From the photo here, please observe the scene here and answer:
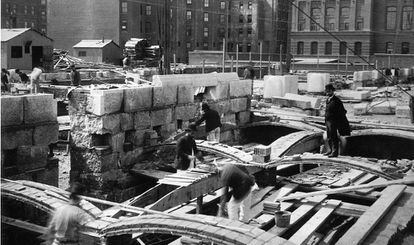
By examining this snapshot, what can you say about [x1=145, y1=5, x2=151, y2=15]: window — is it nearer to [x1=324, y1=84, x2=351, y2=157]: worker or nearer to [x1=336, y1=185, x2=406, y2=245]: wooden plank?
[x1=324, y1=84, x2=351, y2=157]: worker

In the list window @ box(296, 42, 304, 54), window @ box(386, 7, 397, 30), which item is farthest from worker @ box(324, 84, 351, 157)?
window @ box(296, 42, 304, 54)

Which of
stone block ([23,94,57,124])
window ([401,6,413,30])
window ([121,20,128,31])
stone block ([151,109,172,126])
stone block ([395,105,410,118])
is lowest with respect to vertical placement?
stone block ([395,105,410,118])

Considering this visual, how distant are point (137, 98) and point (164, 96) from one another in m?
1.27

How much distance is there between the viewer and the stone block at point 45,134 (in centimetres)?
1173

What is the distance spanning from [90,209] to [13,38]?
36.8 metres

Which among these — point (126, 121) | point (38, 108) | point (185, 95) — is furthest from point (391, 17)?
point (38, 108)

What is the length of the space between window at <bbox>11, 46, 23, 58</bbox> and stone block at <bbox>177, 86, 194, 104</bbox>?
3034 centimetres

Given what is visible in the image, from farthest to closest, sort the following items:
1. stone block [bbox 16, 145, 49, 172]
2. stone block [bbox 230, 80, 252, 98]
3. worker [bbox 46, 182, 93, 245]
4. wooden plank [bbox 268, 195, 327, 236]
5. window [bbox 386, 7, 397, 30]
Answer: window [bbox 386, 7, 397, 30]
stone block [bbox 230, 80, 252, 98]
stone block [bbox 16, 145, 49, 172]
wooden plank [bbox 268, 195, 327, 236]
worker [bbox 46, 182, 93, 245]

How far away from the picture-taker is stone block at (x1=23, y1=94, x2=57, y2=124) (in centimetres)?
1145

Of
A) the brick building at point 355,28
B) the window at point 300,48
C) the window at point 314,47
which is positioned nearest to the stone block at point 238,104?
the brick building at point 355,28

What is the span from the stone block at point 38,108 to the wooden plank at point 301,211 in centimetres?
599

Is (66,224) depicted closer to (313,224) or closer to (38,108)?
(313,224)

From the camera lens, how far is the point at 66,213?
739 centimetres

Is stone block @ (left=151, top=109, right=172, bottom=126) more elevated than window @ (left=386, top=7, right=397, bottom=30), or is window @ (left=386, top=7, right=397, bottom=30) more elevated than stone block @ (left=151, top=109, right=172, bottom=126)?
A: window @ (left=386, top=7, right=397, bottom=30)
